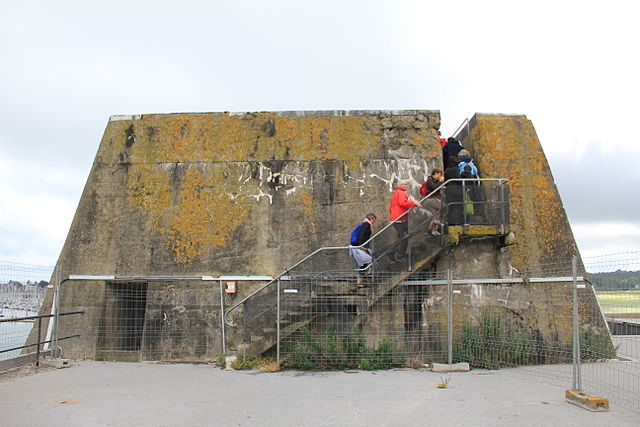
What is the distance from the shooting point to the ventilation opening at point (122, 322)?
12.0 m

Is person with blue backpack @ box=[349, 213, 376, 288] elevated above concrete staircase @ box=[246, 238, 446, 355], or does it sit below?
above

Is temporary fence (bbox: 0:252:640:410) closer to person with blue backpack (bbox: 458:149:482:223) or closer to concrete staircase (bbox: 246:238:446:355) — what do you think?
concrete staircase (bbox: 246:238:446:355)

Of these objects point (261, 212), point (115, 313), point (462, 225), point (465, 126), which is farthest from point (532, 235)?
point (115, 313)

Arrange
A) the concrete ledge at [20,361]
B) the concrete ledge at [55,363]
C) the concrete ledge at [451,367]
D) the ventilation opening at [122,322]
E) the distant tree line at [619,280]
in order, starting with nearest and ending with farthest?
1. the distant tree line at [619,280]
2. the concrete ledge at [451,367]
3. the concrete ledge at [20,361]
4. the concrete ledge at [55,363]
5. the ventilation opening at [122,322]

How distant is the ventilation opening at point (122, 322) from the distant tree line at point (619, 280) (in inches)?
381

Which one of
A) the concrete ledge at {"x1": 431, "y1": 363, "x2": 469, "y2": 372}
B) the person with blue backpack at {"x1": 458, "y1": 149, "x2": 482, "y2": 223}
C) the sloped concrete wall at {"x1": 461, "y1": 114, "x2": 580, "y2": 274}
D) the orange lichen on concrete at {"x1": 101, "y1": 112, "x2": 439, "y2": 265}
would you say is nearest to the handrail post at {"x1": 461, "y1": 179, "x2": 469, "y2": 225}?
the person with blue backpack at {"x1": 458, "y1": 149, "x2": 482, "y2": 223}

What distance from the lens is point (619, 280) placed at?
7.49 metres

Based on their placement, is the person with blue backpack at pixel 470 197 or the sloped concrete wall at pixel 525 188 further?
the sloped concrete wall at pixel 525 188

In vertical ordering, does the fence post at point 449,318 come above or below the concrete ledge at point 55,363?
above

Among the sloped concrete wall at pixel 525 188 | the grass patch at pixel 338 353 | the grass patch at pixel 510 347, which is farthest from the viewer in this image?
the sloped concrete wall at pixel 525 188

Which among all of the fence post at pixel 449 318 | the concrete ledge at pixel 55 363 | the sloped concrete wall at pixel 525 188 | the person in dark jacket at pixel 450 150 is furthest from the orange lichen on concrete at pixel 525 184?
the concrete ledge at pixel 55 363

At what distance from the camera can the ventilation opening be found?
12039 mm

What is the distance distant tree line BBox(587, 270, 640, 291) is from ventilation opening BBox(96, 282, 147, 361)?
9.68 m

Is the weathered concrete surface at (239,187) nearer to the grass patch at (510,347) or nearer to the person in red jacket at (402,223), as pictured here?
the person in red jacket at (402,223)
